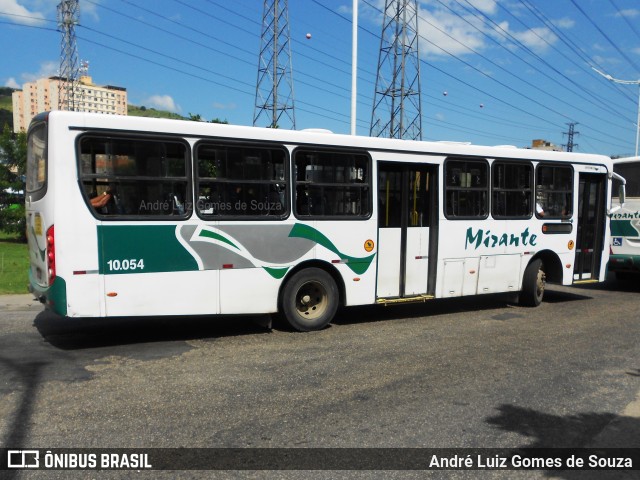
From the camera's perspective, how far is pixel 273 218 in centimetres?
780

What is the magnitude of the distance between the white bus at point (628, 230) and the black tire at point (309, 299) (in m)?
8.58

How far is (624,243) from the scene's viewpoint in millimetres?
13570

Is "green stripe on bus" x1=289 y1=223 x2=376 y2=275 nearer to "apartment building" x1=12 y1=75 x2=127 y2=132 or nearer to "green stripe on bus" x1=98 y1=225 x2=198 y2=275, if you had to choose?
"green stripe on bus" x1=98 y1=225 x2=198 y2=275

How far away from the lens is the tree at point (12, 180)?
22438 millimetres

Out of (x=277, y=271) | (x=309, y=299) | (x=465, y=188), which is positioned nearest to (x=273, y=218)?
(x=277, y=271)

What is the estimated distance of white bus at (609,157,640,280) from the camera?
13336mm

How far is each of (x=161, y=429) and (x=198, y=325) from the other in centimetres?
410

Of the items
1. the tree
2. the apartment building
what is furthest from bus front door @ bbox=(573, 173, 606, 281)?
the apartment building

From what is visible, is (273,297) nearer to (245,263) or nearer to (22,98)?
(245,263)

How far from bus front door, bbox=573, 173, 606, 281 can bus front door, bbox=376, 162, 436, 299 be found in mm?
4153

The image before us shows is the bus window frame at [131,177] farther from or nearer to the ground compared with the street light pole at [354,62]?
nearer to the ground

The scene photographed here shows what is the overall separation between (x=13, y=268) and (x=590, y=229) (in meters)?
13.9

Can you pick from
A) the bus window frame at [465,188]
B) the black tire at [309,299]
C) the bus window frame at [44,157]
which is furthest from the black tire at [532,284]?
the bus window frame at [44,157]

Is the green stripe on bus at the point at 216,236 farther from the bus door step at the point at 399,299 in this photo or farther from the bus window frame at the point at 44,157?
the bus door step at the point at 399,299
